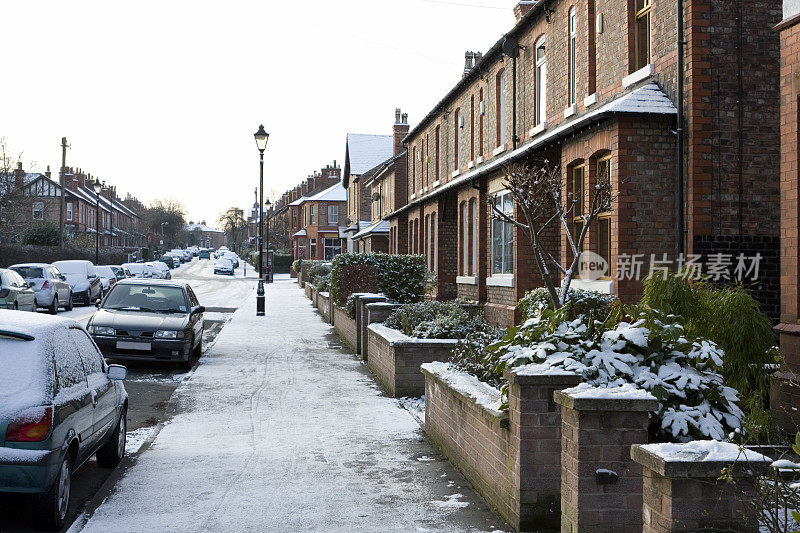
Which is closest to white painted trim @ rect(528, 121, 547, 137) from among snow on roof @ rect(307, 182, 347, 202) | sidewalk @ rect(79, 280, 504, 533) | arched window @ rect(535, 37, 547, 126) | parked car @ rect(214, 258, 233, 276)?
arched window @ rect(535, 37, 547, 126)

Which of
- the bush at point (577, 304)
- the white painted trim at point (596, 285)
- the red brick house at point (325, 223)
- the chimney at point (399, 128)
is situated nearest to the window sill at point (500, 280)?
the bush at point (577, 304)

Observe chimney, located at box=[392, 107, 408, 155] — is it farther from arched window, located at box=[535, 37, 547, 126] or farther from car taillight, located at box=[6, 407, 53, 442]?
car taillight, located at box=[6, 407, 53, 442]

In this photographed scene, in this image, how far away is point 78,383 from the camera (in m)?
6.32

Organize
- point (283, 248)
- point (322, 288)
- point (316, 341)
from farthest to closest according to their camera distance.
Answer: point (283, 248), point (322, 288), point (316, 341)

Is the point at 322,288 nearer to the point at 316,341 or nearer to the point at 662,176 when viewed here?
the point at 316,341

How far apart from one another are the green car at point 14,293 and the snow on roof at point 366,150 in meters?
34.7

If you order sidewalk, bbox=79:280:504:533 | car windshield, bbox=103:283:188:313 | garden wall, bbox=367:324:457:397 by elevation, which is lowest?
sidewalk, bbox=79:280:504:533

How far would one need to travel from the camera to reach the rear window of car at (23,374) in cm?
539

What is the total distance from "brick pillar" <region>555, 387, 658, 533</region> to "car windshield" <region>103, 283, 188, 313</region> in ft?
37.4

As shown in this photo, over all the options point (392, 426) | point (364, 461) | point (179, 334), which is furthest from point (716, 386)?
point (179, 334)

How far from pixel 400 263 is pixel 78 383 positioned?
46.4ft

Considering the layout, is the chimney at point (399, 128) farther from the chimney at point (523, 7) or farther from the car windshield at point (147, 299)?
the car windshield at point (147, 299)

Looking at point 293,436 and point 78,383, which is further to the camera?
point 293,436

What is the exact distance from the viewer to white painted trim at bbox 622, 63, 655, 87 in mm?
12102
